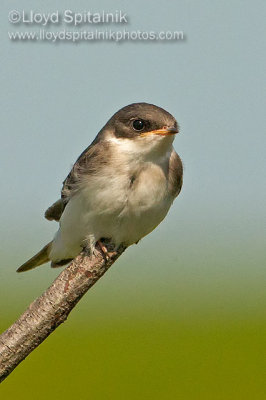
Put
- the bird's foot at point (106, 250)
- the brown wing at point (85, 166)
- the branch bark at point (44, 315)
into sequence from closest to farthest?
1. the branch bark at point (44, 315)
2. the bird's foot at point (106, 250)
3. the brown wing at point (85, 166)

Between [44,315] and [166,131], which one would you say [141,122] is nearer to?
[166,131]

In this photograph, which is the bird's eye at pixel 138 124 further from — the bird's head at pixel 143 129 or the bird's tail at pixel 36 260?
the bird's tail at pixel 36 260

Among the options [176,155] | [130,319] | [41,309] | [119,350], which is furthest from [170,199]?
[130,319]

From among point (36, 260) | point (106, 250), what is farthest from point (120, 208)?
point (36, 260)

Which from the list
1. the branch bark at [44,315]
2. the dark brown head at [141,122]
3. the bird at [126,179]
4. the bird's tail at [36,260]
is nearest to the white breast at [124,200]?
the bird at [126,179]

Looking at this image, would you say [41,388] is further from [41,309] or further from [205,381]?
[41,309]

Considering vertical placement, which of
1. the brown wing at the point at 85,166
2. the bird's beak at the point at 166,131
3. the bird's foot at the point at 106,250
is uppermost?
the bird's beak at the point at 166,131
